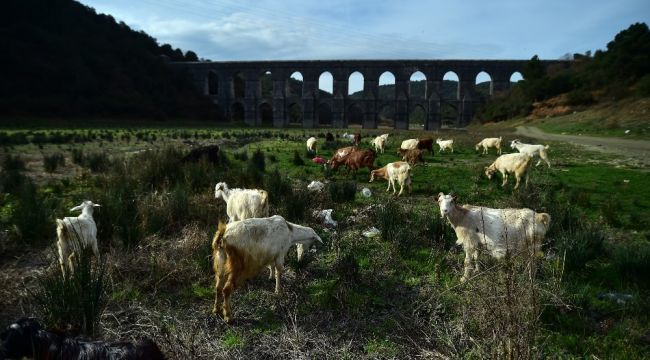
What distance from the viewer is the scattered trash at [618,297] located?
15.0 ft

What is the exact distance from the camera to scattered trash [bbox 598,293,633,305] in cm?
456

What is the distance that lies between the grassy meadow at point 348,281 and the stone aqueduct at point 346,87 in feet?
201

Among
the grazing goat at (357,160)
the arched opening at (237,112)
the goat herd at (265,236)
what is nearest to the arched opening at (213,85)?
the arched opening at (237,112)

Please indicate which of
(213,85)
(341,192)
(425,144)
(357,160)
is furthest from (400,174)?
(213,85)

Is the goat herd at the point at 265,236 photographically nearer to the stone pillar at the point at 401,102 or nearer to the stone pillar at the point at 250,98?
the stone pillar at the point at 401,102

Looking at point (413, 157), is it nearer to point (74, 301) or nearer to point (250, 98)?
point (74, 301)

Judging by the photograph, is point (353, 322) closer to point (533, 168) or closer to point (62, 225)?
point (62, 225)

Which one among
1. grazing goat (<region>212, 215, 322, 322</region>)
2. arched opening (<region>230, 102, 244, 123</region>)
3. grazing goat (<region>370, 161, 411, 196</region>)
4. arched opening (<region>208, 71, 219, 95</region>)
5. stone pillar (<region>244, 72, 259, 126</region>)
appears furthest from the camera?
arched opening (<region>208, 71, 219, 95</region>)

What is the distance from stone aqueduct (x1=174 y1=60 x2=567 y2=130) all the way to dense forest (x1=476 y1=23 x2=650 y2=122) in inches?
388

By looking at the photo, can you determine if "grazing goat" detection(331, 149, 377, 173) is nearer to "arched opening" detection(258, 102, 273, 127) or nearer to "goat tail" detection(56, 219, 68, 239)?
"goat tail" detection(56, 219, 68, 239)

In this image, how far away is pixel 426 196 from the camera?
1038cm

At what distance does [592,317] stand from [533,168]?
1094cm

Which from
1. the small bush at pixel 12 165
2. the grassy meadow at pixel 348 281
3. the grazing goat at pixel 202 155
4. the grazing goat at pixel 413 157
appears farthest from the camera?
the grazing goat at pixel 413 157

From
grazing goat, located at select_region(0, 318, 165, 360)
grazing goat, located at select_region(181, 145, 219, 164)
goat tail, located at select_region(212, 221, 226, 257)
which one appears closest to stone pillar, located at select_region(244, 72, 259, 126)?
grazing goat, located at select_region(181, 145, 219, 164)
